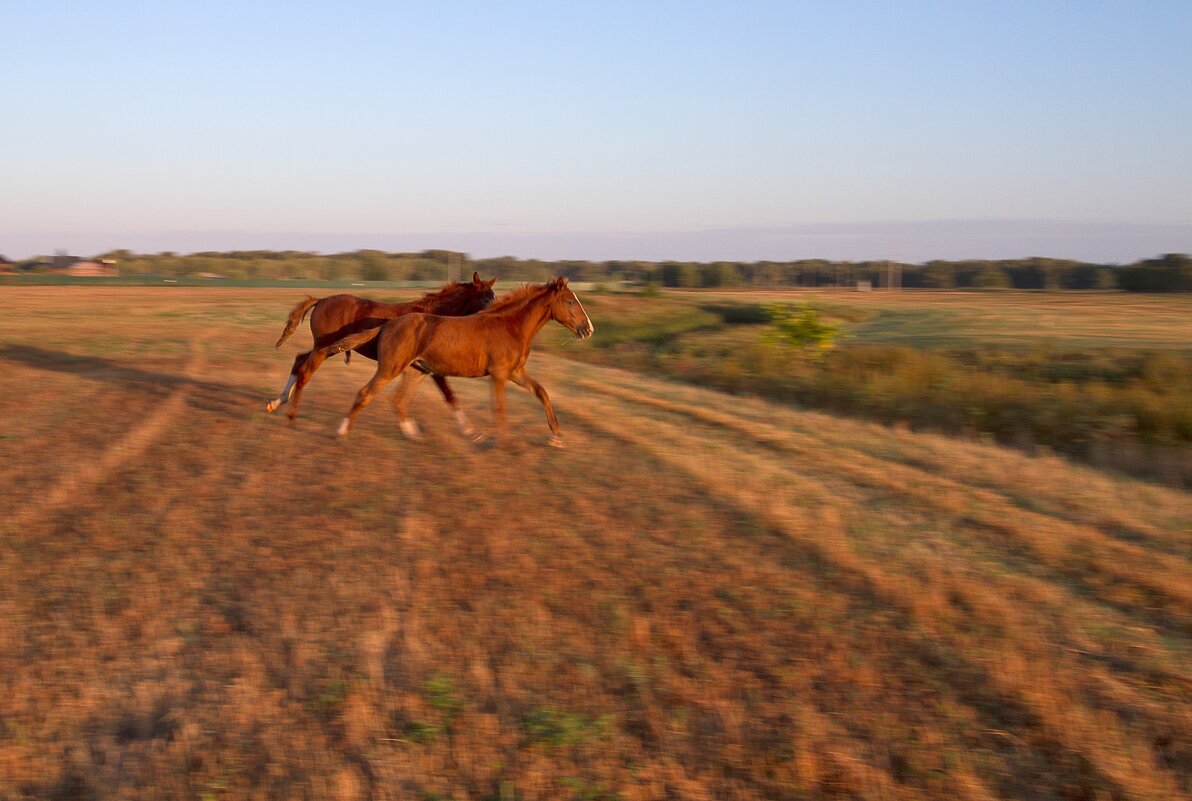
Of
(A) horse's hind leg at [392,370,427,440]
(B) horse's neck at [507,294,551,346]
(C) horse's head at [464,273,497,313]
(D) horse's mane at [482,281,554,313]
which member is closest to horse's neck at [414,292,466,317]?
(C) horse's head at [464,273,497,313]

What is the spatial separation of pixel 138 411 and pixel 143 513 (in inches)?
268

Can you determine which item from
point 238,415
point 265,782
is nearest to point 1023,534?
point 265,782

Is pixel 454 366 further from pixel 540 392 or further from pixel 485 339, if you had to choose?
pixel 540 392

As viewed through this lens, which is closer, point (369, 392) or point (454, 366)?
point (454, 366)

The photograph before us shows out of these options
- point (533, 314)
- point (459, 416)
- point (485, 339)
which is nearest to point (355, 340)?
point (459, 416)

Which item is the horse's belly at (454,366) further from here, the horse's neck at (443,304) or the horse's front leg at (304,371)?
the horse's front leg at (304,371)

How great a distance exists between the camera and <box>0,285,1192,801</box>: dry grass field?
14.8ft

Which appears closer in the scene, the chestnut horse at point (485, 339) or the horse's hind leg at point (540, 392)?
the chestnut horse at point (485, 339)

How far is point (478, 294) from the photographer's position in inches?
522

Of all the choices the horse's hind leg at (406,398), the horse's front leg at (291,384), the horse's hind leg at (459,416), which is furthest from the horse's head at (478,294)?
the horse's front leg at (291,384)

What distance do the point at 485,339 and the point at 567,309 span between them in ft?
3.52

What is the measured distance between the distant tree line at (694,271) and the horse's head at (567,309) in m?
54.5

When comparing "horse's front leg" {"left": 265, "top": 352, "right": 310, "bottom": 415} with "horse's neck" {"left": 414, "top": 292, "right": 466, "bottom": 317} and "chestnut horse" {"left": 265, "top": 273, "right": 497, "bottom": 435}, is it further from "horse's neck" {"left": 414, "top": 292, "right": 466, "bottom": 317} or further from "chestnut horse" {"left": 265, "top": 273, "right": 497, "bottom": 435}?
"horse's neck" {"left": 414, "top": 292, "right": 466, "bottom": 317}

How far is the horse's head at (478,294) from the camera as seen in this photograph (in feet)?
43.1
